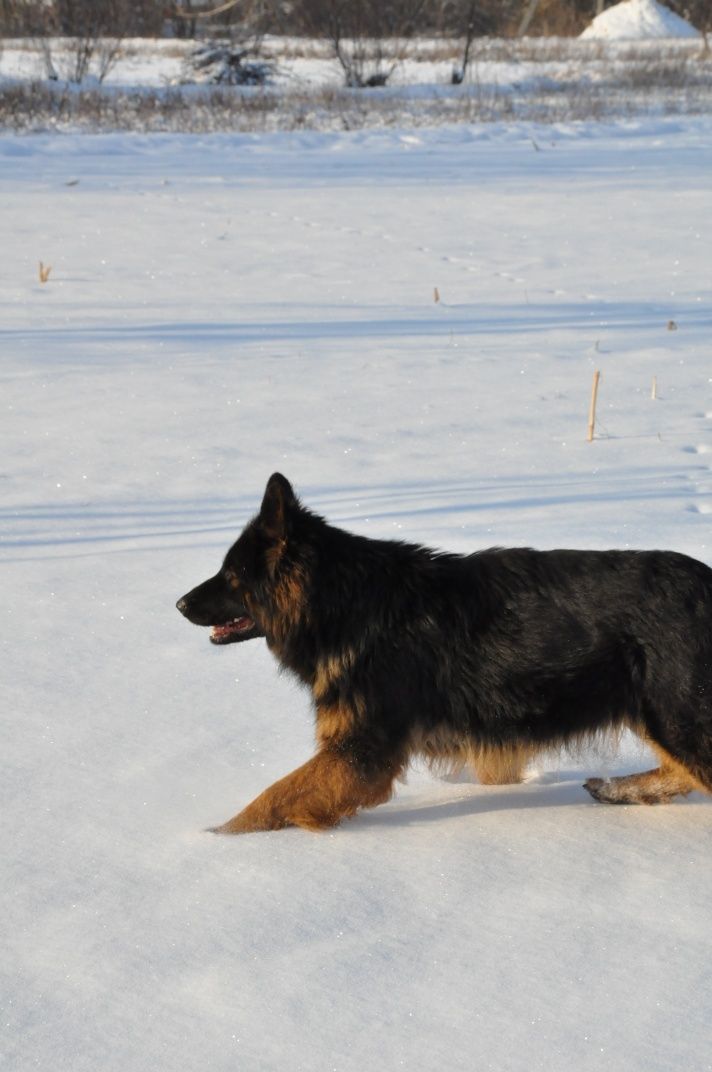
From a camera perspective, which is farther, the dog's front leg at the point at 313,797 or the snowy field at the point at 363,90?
the snowy field at the point at 363,90

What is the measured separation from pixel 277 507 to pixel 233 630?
0.46 metres

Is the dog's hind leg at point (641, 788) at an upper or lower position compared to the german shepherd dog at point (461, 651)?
lower

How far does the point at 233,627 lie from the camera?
3391mm

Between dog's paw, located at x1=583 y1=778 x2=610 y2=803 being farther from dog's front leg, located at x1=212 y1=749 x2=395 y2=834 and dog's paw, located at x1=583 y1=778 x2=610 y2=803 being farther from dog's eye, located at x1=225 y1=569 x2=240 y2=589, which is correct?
dog's eye, located at x1=225 y1=569 x2=240 y2=589

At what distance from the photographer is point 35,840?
9.96 ft

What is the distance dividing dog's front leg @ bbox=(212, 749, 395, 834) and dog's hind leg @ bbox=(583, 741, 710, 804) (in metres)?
0.62

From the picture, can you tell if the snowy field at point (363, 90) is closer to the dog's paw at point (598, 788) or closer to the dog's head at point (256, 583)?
the dog's head at point (256, 583)

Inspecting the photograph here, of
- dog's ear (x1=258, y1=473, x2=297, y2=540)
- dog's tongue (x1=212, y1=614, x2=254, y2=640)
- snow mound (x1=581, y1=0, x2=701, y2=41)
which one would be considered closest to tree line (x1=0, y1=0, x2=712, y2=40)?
snow mound (x1=581, y1=0, x2=701, y2=41)

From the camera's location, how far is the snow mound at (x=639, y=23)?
46.1 metres

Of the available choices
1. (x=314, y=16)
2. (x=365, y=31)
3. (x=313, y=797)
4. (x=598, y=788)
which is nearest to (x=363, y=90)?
(x=365, y=31)

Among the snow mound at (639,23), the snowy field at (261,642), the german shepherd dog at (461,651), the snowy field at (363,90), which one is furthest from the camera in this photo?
the snow mound at (639,23)

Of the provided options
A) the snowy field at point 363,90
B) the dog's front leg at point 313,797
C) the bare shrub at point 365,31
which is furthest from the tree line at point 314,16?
the dog's front leg at point 313,797

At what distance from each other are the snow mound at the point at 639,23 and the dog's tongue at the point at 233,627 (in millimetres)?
46573

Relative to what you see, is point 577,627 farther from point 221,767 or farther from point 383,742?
point 221,767
